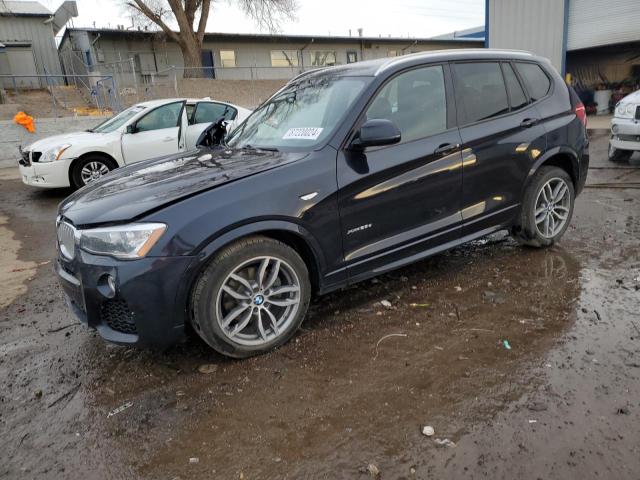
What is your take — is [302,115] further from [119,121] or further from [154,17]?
[154,17]

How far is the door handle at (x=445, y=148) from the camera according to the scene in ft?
12.2

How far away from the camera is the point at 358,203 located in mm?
3369

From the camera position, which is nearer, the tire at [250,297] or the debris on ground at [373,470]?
the debris on ground at [373,470]

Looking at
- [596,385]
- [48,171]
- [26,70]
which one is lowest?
[596,385]

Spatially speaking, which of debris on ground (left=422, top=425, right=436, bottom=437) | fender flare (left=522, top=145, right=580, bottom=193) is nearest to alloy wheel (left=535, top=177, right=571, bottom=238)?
fender flare (left=522, top=145, right=580, bottom=193)

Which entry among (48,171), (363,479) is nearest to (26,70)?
(48,171)

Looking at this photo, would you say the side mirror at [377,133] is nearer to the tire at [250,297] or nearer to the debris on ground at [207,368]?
the tire at [250,297]

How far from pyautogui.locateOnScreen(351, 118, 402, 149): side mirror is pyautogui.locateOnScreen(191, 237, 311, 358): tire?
0.90 meters

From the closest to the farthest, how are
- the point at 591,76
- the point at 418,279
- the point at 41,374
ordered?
the point at 41,374 → the point at 418,279 → the point at 591,76

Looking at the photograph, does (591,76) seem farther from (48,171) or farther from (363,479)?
(363,479)

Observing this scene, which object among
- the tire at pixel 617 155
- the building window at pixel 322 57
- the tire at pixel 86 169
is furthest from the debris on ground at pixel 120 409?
the building window at pixel 322 57

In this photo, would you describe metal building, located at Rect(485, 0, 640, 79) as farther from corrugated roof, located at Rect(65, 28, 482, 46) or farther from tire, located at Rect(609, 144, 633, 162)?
corrugated roof, located at Rect(65, 28, 482, 46)

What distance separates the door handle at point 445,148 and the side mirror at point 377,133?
575 mm

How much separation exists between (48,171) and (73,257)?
257 inches
